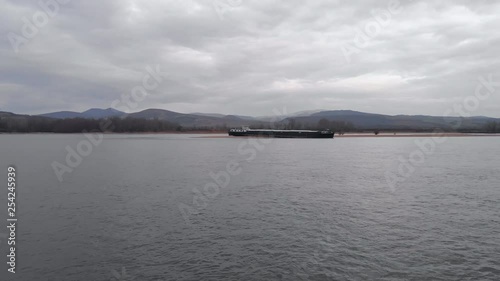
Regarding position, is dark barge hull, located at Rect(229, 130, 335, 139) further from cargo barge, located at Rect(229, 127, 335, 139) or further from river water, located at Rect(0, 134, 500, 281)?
river water, located at Rect(0, 134, 500, 281)

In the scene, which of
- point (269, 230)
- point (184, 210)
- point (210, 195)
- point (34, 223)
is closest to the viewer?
point (269, 230)

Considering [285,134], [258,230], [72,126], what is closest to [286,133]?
[285,134]

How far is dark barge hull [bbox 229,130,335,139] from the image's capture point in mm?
125875

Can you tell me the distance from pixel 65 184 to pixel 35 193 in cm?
404

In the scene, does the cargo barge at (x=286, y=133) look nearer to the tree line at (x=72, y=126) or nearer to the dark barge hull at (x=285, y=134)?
the dark barge hull at (x=285, y=134)

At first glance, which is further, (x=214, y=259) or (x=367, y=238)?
(x=367, y=238)

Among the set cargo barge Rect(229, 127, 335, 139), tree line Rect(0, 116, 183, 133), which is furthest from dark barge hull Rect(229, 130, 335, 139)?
tree line Rect(0, 116, 183, 133)

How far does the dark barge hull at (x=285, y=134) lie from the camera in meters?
126

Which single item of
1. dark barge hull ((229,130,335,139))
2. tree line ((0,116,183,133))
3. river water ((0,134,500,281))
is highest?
tree line ((0,116,183,133))

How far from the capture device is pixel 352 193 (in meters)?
22.3

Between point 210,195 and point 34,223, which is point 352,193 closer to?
point 210,195

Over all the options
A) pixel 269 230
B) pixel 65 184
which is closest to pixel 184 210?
pixel 269 230

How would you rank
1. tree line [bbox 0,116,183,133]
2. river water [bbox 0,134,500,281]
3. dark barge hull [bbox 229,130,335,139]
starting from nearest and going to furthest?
river water [bbox 0,134,500,281] → dark barge hull [bbox 229,130,335,139] → tree line [bbox 0,116,183,133]

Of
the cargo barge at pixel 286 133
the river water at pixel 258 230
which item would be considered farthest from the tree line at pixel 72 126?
the river water at pixel 258 230
